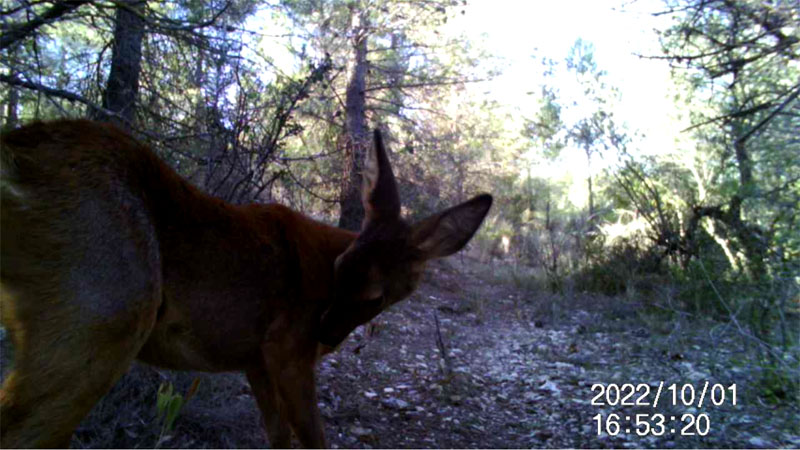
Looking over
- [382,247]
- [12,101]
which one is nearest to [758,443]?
[382,247]

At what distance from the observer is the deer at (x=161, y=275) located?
2701 millimetres

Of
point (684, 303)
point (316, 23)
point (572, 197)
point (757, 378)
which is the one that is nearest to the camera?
point (757, 378)

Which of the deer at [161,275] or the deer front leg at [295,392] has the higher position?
the deer at [161,275]

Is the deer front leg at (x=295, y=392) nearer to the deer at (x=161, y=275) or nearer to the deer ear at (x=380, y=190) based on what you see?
the deer at (x=161, y=275)

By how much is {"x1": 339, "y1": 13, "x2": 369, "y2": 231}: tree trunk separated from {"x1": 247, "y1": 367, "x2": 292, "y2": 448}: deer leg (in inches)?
252

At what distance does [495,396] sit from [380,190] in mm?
3722

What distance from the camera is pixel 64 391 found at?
8.77 ft

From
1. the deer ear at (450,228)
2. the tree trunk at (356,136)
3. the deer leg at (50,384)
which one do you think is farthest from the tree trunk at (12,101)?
the tree trunk at (356,136)

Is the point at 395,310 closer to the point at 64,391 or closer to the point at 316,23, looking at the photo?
the point at 316,23

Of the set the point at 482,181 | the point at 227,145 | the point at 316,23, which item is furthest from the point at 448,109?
the point at 227,145

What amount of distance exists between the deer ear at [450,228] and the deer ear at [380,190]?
0.71 ft

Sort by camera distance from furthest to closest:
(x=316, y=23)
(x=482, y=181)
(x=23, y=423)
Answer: (x=482, y=181) → (x=316, y=23) → (x=23, y=423)

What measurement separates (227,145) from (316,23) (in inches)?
247

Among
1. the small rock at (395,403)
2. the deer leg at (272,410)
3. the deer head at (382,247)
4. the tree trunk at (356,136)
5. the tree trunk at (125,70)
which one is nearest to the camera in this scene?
the deer head at (382,247)
